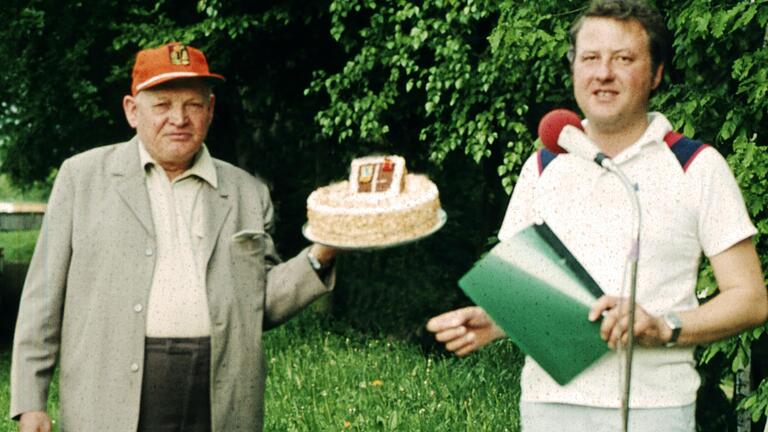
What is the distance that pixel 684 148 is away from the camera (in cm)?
250

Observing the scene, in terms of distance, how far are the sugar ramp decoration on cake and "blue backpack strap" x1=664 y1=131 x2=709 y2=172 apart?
626mm

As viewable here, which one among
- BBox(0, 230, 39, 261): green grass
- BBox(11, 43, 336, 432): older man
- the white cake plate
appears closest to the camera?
the white cake plate

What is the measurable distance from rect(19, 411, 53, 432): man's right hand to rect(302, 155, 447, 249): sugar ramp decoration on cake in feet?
3.55

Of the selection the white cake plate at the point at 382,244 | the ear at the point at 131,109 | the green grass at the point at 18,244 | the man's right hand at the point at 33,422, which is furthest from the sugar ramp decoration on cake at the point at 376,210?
the green grass at the point at 18,244

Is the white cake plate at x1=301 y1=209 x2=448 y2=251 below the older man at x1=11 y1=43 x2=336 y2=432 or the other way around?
the other way around

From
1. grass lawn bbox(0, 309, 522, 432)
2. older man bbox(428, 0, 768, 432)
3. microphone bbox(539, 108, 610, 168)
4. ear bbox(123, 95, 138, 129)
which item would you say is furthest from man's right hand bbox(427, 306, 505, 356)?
grass lawn bbox(0, 309, 522, 432)

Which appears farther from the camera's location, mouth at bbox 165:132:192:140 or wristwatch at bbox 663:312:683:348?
mouth at bbox 165:132:192:140

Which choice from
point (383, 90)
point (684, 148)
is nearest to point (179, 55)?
point (684, 148)

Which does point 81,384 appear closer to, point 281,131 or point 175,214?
point 175,214

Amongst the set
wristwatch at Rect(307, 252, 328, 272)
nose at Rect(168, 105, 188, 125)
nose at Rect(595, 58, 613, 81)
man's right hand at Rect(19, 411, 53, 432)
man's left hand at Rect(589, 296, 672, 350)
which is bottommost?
man's right hand at Rect(19, 411, 53, 432)

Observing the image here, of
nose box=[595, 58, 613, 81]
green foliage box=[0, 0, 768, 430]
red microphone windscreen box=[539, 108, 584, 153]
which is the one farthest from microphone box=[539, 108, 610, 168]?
green foliage box=[0, 0, 768, 430]

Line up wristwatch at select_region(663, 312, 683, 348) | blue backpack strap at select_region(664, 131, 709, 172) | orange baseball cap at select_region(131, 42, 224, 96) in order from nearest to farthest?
wristwatch at select_region(663, 312, 683, 348) → blue backpack strap at select_region(664, 131, 709, 172) → orange baseball cap at select_region(131, 42, 224, 96)

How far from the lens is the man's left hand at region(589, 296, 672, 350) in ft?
7.47

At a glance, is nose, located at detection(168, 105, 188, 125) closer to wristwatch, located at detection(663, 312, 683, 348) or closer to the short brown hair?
the short brown hair
